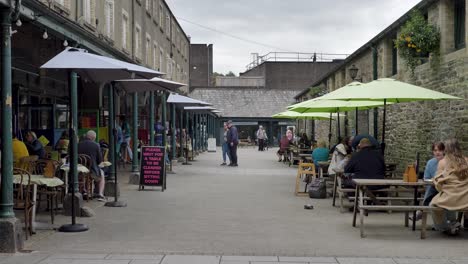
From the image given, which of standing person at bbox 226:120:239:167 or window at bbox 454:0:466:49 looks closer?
window at bbox 454:0:466:49

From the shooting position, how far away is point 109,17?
834 inches

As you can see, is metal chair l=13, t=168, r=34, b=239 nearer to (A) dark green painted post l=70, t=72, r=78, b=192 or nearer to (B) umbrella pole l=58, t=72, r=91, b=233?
(B) umbrella pole l=58, t=72, r=91, b=233

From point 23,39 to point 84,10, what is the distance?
5106 millimetres

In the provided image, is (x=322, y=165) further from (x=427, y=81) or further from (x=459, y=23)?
(x=459, y=23)

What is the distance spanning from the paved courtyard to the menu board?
1484 millimetres

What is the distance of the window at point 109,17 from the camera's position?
20.8 metres

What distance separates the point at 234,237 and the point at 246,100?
153 ft

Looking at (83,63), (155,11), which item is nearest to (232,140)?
(155,11)

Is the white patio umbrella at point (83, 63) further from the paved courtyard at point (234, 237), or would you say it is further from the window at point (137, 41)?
the window at point (137, 41)

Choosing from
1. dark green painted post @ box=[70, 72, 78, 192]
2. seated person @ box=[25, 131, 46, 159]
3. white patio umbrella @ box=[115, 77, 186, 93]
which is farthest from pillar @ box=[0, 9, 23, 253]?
white patio umbrella @ box=[115, 77, 186, 93]

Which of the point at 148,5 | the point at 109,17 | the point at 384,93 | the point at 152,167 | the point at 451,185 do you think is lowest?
the point at 152,167

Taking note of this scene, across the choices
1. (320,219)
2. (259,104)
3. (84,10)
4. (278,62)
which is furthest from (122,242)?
(278,62)

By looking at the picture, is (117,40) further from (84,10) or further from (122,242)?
(122,242)

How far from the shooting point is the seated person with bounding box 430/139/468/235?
316 inches
